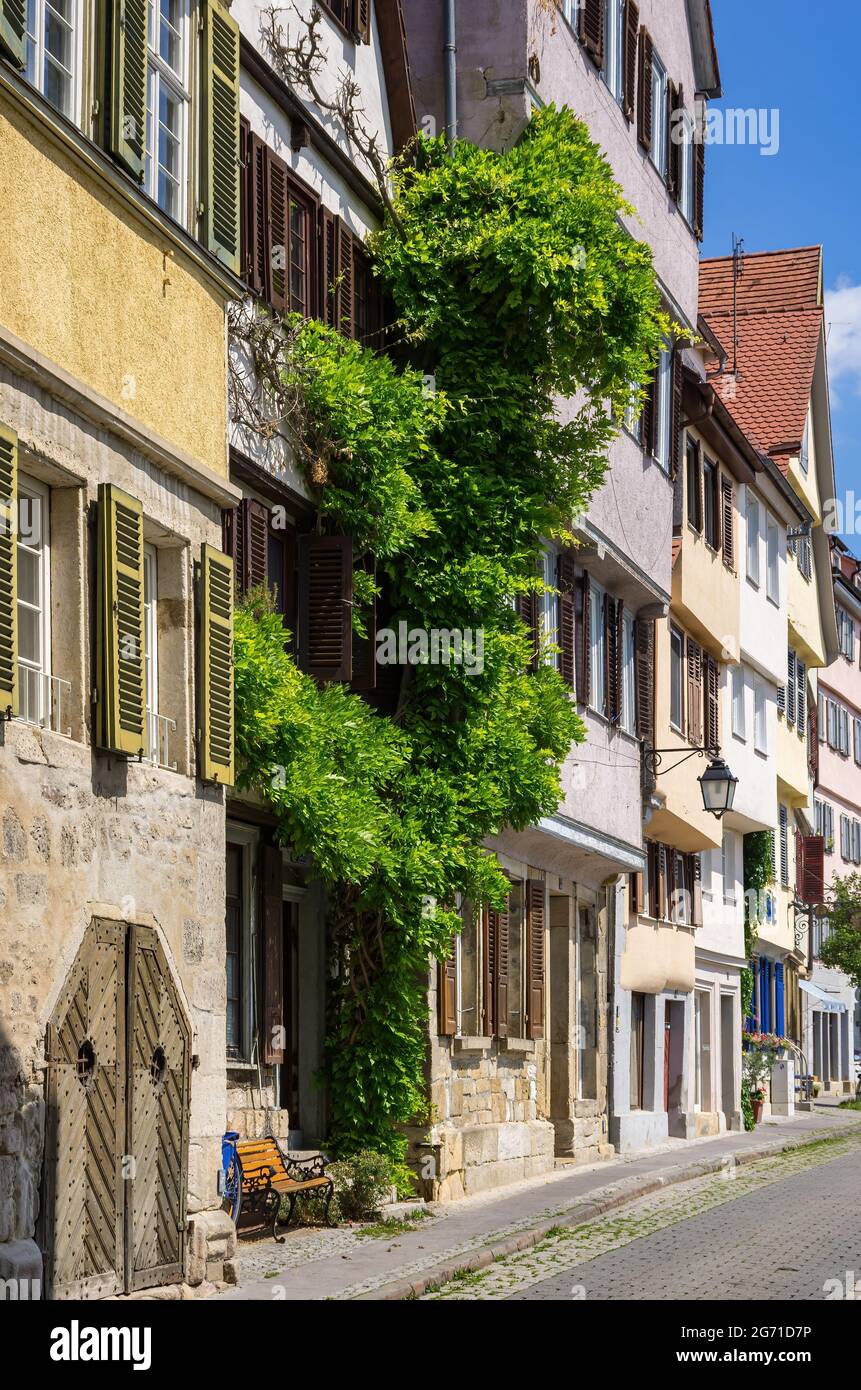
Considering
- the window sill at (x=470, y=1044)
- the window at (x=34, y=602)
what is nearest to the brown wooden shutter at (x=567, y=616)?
the window sill at (x=470, y=1044)

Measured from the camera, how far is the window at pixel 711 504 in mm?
32656

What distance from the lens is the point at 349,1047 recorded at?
1838cm

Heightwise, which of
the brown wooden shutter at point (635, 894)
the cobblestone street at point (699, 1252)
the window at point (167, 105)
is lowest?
the cobblestone street at point (699, 1252)

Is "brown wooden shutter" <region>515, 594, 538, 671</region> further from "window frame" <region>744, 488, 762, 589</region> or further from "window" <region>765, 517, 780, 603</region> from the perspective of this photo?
"window" <region>765, 517, 780, 603</region>

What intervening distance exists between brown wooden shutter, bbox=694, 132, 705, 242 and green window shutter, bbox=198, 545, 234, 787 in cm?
1749

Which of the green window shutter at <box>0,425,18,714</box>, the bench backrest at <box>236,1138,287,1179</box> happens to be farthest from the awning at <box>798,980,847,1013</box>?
the green window shutter at <box>0,425,18,714</box>

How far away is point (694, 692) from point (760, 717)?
6240 mm

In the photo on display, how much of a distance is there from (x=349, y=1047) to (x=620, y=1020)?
33.3 ft

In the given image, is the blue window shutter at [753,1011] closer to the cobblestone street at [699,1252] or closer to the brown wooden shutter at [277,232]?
the cobblestone street at [699,1252]

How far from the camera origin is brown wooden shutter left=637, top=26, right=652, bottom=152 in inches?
1041

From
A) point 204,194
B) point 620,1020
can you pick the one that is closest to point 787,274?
point 620,1020

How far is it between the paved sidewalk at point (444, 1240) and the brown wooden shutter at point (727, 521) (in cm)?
1072

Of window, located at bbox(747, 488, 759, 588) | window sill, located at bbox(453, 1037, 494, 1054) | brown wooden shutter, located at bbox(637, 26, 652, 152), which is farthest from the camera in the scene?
window, located at bbox(747, 488, 759, 588)

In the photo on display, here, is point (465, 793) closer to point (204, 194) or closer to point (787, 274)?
point (204, 194)
